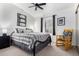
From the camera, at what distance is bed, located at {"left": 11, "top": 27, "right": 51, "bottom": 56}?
1458mm

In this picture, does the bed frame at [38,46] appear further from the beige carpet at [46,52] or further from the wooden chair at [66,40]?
the wooden chair at [66,40]

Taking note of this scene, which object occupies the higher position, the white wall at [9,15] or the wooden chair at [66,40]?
the white wall at [9,15]

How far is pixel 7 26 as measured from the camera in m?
1.46

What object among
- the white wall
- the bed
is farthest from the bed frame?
the white wall

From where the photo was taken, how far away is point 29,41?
146 centimetres

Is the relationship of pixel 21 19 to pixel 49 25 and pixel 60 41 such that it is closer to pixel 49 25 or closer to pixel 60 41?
pixel 49 25

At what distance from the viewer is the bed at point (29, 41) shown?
4.78ft

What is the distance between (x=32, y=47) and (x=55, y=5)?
0.86 meters

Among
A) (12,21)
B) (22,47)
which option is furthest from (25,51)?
(12,21)

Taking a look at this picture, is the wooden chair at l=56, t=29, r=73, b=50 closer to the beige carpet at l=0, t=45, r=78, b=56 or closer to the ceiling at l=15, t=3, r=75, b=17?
the beige carpet at l=0, t=45, r=78, b=56

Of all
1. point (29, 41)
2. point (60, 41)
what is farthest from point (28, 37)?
point (60, 41)

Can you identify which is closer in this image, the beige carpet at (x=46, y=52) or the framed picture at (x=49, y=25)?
the beige carpet at (x=46, y=52)

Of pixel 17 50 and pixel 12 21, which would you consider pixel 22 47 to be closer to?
pixel 17 50

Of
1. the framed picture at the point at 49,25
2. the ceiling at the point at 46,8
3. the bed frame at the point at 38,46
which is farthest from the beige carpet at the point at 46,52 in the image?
the ceiling at the point at 46,8
